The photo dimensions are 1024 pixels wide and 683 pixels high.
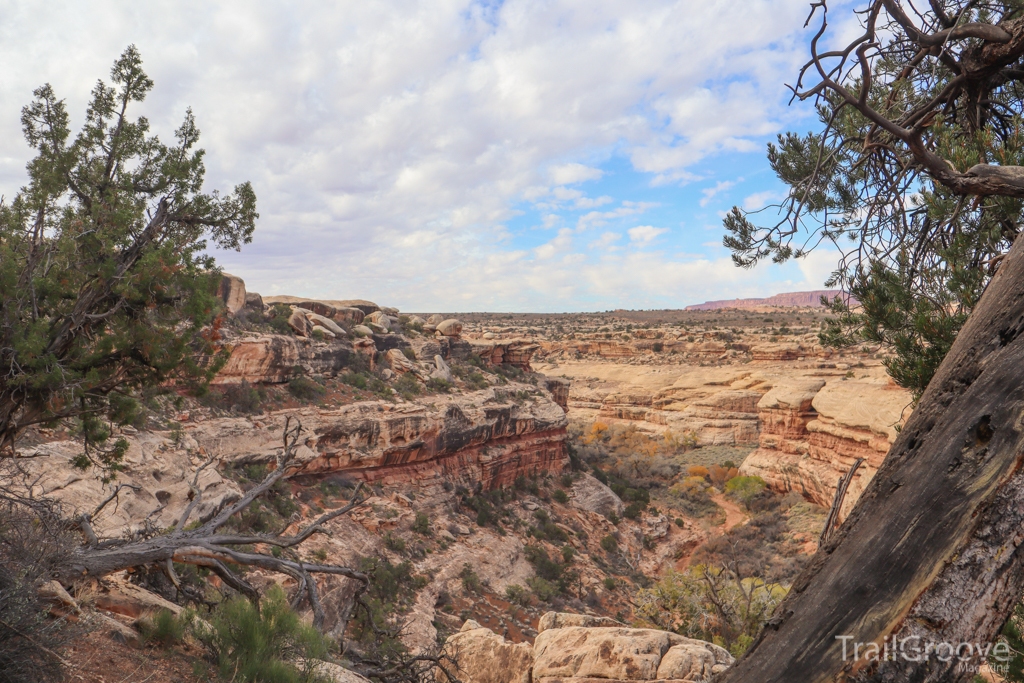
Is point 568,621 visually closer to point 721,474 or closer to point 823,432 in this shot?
point 823,432

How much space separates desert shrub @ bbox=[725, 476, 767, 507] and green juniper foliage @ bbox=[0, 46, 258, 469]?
1048 inches

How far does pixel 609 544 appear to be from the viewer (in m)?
23.9

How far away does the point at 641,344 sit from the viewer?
52.9m

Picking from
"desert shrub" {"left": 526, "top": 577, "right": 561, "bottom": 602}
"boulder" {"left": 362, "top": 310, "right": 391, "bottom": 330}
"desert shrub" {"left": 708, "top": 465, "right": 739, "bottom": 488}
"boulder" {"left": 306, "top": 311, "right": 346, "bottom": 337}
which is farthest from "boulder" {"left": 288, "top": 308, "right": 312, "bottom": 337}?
"desert shrub" {"left": 708, "top": 465, "right": 739, "bottom": 488}

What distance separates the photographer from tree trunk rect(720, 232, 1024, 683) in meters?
1.85

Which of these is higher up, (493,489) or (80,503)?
(80,503)

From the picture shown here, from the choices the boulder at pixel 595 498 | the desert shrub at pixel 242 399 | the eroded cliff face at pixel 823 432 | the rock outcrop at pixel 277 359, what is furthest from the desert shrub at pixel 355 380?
the eroded cliff face at pixel 823 432

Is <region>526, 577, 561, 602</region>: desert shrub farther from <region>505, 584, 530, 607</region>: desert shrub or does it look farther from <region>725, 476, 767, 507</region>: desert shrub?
<region>725, 476, 767, 507</region>: desert shrub

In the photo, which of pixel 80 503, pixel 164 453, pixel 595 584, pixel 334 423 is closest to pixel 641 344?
pixel 595 584

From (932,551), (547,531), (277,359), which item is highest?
(932,551)

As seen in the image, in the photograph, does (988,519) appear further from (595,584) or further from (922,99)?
(595,584)

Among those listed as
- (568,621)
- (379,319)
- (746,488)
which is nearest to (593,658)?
(568,621)

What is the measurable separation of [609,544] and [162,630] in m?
21.1

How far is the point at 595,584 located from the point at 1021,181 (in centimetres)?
1985
